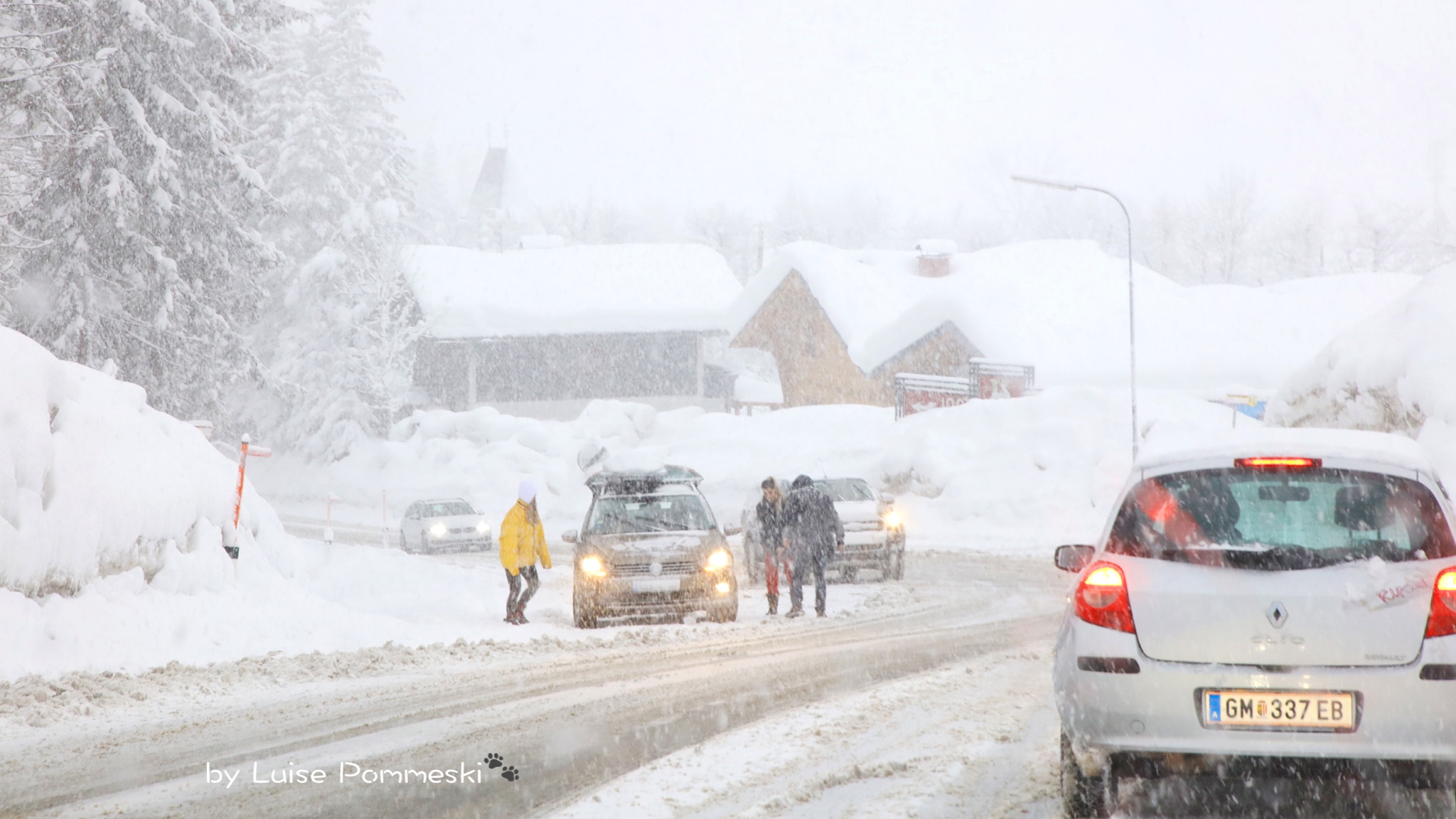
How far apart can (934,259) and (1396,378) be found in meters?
35.2

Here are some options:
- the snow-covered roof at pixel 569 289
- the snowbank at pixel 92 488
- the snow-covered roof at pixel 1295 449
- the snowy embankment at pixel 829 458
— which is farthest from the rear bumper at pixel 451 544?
the snow-covered roof at pixel 1295 449

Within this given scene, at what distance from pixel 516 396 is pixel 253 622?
40818 mm

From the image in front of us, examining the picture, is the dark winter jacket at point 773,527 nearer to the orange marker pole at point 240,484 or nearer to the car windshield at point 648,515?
the car windshield at point 648,515

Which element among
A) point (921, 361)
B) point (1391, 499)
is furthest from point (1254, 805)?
point (921, 361)

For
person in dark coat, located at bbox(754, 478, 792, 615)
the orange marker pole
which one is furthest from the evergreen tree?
person in dark coat, located at bbox(754, 478, 792, 615)

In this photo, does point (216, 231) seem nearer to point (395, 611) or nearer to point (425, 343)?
→ point (395, 611)

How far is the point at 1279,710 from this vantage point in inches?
194

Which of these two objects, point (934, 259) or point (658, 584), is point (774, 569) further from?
point (934, 259)

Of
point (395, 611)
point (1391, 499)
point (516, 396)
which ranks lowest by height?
point (395, 611)

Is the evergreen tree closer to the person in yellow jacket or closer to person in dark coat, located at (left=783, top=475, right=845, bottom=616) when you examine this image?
the person in yellow jacket

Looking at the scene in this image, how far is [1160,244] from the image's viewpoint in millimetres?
95500

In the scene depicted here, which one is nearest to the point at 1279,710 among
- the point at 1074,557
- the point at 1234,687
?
the point at 1234,687

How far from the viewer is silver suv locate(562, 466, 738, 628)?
45.1 ft

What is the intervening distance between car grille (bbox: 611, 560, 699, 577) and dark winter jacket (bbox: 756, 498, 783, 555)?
198 cm
